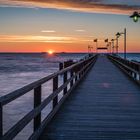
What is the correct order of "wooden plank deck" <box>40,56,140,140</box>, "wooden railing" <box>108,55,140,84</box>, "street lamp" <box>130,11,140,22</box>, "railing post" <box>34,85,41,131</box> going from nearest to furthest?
"railing post" <box>34,85,41,131</box>, "wooden plank deck" <box>40,56,140,140</box>, "street lamp" <box>130,11,140,22</box>, "wooden railing" <box>108,55,140,84</box>

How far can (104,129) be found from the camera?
6.71m

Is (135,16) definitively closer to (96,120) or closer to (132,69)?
(132,69)

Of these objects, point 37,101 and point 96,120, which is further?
point 96,120

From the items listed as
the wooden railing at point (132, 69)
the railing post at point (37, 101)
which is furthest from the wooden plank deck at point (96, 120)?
the wooden railing at point (132, 69)

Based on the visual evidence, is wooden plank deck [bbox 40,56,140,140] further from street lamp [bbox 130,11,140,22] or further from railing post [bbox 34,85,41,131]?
street lamp [bbox 130,11,140,22]

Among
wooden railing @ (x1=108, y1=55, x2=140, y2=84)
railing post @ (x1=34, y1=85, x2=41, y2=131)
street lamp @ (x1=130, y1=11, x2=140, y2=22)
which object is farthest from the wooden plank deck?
street lamp @ (x1=130, y1=11, x2=140, y2=22)

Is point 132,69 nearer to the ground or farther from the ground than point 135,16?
nearer to the ground

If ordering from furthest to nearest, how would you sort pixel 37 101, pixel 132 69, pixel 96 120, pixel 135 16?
1. pixel 132 69
2. pixel 135 16
3. pixel 96 120
4. pixel 37 101

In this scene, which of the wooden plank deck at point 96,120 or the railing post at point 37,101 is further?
the wooden plank deck at point 96,120

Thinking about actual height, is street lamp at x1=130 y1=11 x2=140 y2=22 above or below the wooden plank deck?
above

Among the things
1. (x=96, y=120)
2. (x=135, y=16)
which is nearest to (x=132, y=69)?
(x=135, y=16)

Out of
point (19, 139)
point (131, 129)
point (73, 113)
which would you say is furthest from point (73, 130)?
point (19, 139)

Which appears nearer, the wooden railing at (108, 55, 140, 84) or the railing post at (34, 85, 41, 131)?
the railing post at (34, 85, 41, 131)

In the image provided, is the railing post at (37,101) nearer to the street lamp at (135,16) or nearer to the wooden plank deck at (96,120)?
the wooden plank deck at (96,120)
